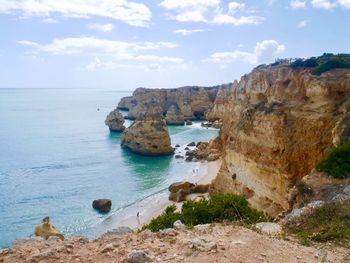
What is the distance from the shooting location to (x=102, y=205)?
3528 cm

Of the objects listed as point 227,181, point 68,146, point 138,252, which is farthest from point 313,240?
point 68,146

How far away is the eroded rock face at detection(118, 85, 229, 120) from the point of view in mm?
118750

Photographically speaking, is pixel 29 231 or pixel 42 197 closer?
pixel 29 231

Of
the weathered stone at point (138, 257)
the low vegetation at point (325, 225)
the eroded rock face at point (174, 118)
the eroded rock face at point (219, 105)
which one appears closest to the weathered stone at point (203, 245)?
the weathered stone at point (138, 257)

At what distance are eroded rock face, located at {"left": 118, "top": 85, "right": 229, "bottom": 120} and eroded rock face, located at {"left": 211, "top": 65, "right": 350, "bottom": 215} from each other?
85.4m

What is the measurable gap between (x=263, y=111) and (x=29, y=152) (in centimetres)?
4643

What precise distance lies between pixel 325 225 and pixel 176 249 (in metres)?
4.66

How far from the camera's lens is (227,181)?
32.8m

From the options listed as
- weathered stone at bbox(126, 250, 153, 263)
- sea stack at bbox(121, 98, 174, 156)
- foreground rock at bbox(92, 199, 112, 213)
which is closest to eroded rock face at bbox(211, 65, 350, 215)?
foreground rock at bbox(92, 199, 112, 213)

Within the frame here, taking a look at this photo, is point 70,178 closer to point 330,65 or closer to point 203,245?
point 330,65

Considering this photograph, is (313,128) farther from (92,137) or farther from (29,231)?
(92,137)

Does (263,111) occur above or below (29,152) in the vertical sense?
above

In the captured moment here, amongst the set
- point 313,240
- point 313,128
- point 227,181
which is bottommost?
point 227,181

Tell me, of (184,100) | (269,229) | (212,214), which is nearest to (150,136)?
(212,214)
